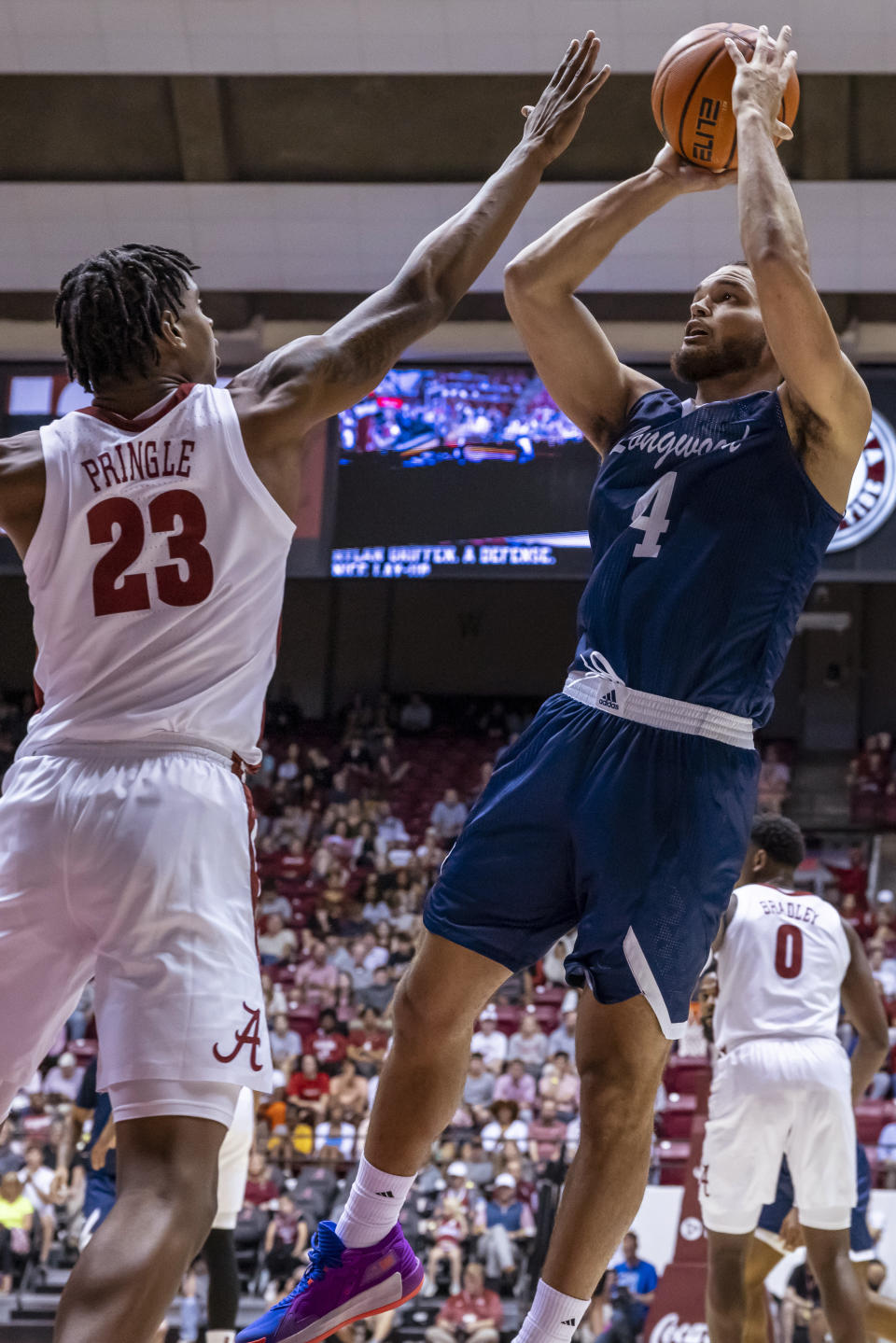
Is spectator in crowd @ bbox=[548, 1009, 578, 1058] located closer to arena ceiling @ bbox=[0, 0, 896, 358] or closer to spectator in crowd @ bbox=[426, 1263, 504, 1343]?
spectator in crowd @ bbox=[426, 1263, 504, 1343]

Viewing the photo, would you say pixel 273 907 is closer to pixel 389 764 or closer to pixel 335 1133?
pixel 389 764

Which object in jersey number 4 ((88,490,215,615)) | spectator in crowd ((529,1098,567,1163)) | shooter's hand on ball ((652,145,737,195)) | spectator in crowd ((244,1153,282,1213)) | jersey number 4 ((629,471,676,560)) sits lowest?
spectator in crowd ((244,1153,282,1213))

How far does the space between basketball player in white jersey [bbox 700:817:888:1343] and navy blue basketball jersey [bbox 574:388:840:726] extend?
2.72 metres

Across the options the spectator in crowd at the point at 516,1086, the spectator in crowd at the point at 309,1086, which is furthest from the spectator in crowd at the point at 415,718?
the spectator in crowd at the point at 516,1086

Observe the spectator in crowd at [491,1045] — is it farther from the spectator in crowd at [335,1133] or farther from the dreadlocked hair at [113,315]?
the dreadlocked hair at [113,315]

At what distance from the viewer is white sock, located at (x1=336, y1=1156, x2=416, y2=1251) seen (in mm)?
3225

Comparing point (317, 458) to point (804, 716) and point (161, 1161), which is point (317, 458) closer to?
point (804, 716)

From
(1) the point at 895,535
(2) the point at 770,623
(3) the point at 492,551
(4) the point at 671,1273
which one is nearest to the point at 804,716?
(1) the point at 895,535

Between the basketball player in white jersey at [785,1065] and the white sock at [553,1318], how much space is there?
2528mm

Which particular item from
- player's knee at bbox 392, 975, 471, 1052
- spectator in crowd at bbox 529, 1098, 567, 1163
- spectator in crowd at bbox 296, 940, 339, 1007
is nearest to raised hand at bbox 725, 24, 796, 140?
player's knee at bbox 392, 975, 471, 1052

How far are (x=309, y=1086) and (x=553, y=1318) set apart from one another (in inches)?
344

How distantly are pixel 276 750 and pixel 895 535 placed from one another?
886 cm

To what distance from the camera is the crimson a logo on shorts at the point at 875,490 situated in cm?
1609

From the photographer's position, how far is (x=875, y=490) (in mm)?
16141
